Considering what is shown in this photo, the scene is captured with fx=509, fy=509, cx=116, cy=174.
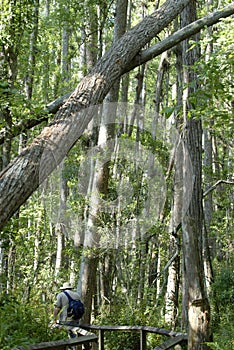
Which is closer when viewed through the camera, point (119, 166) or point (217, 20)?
point (217, 20)

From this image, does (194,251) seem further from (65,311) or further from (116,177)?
(116,177)

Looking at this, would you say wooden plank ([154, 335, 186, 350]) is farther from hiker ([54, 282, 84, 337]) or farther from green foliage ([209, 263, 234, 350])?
green foliage ([209, 263, 234, 350])

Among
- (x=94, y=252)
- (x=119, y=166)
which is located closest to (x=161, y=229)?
(x=119, y=166)

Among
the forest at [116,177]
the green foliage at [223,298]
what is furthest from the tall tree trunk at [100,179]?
the green foliage at [223,298]

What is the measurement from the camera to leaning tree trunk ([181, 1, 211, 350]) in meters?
7.05

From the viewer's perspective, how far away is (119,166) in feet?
42.6

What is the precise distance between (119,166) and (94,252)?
9.91ft

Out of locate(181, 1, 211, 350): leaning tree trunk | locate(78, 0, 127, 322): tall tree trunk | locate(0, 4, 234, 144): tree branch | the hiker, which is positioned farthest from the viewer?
locate(78, 0, 127, 322): tall tree trunk

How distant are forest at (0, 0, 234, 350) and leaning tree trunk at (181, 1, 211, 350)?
0.06 feet

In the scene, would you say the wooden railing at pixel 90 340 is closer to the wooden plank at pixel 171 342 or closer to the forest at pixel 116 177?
the wooden plank at pixel 171 342

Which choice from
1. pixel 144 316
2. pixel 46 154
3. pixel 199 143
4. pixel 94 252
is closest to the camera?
pixel 46 154

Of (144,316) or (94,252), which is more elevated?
(94,252)

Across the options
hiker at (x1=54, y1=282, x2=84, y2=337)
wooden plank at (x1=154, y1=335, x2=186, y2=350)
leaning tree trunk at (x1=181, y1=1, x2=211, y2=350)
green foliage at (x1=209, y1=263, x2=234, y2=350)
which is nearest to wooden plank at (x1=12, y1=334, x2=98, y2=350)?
wooden plank at (x1=154, y1=335, x2=186, y2=350)

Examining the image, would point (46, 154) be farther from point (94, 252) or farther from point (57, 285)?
point (57, 285)
